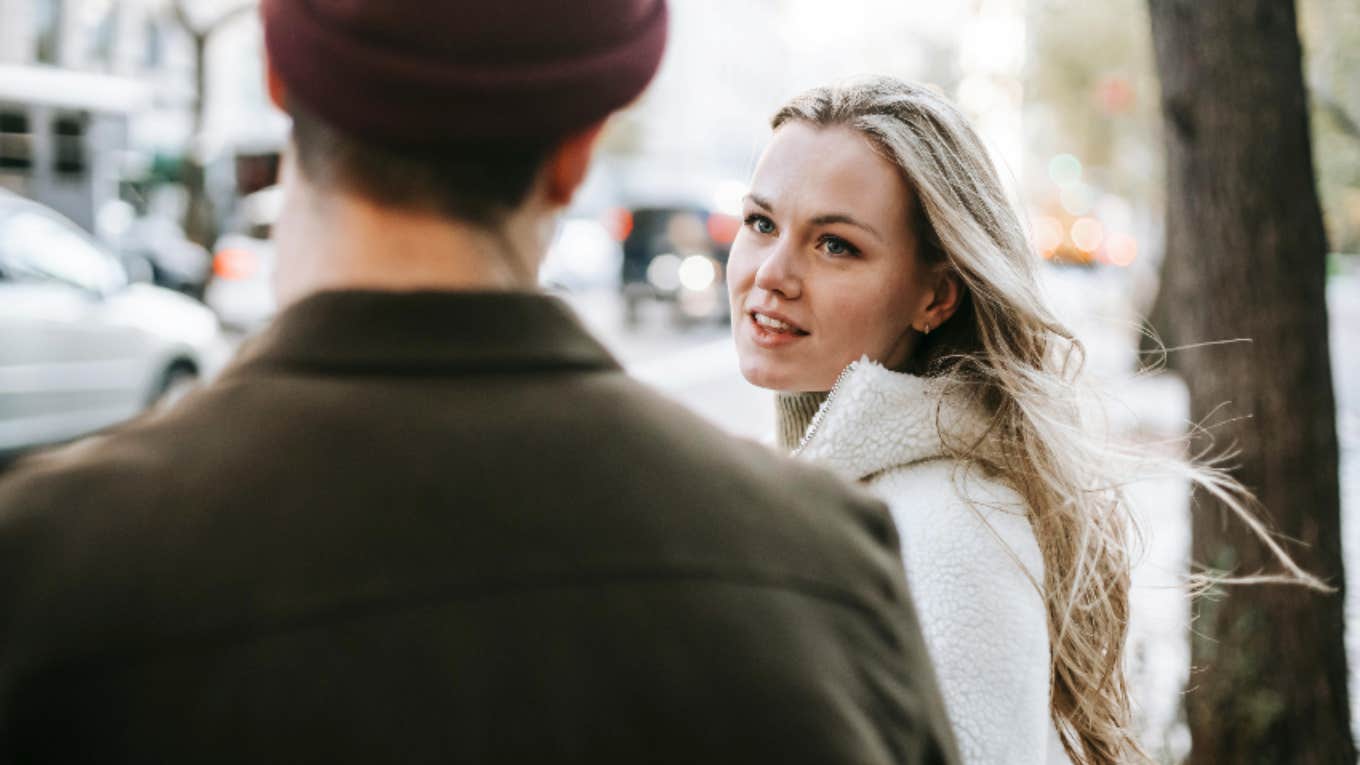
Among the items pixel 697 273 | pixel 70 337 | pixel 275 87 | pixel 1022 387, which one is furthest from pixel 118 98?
pixel 275 87

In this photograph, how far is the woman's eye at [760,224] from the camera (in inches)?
97.5

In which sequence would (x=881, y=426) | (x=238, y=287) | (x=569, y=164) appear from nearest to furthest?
(x=569, y=164) → (x=881, y=426) → (x=238, y=287)

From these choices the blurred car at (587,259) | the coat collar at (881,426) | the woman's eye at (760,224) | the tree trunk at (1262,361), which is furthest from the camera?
the blurred car at (587,259)

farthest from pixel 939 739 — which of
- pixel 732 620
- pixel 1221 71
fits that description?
pixel 1221 71

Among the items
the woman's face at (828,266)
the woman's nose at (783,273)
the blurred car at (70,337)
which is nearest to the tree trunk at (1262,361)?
the woman's face at (828,266)

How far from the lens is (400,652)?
0.95 m

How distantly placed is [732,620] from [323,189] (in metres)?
0.46

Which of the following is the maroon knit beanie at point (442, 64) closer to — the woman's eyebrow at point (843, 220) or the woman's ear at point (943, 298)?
the woman's eyebrow at point (843, 220)

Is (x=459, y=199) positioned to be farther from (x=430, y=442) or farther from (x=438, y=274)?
(x=430, y=442)

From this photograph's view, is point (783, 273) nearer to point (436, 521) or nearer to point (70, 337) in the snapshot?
point (436, 521)

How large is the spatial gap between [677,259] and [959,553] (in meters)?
20.2

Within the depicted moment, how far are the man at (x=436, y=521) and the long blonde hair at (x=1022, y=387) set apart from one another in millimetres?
1197

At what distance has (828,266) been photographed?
2387 mm

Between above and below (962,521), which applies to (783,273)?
above
